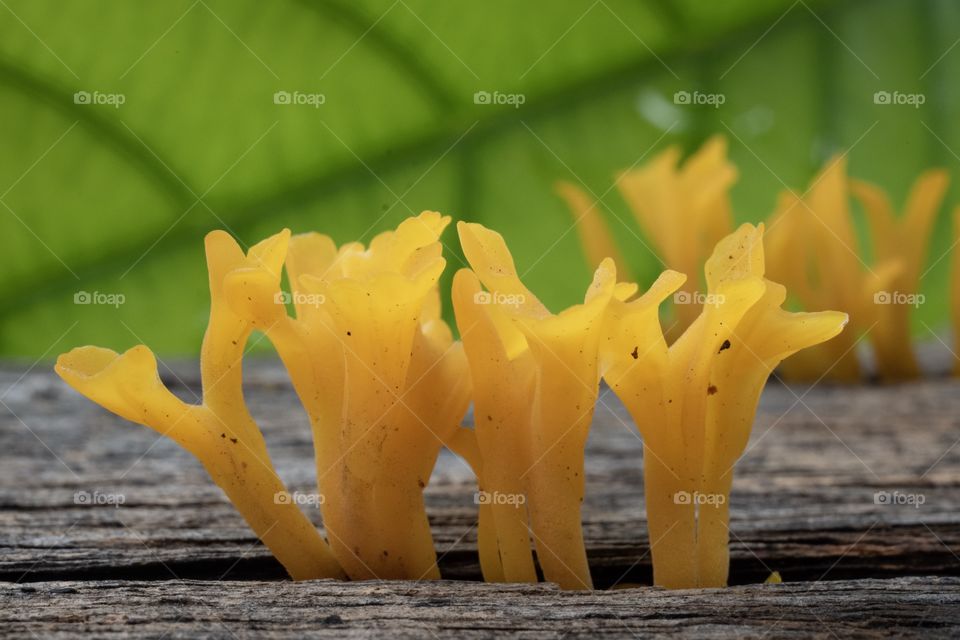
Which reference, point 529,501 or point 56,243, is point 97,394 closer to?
point 529,501

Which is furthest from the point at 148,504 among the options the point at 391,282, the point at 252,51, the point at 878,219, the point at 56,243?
the point at 878,219
